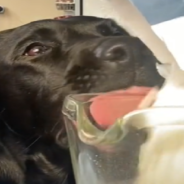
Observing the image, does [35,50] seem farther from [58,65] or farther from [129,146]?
[129,146]

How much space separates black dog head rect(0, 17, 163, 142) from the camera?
788mm

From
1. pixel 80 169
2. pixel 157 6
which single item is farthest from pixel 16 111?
pixel 80 169

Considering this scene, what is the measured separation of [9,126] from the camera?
3.32 feet

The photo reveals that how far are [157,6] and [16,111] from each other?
15.6 inches

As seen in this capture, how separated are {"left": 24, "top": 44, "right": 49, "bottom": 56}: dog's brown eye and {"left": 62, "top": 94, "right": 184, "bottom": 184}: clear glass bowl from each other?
514 millimetres

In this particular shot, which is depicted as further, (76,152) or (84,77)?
(84,77)

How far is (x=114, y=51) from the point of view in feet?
2.62

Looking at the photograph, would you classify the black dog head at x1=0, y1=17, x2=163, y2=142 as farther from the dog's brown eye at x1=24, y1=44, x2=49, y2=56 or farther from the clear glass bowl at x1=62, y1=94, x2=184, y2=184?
the clear glass bowl at x1=62, y1=94, x2=184, y2=184

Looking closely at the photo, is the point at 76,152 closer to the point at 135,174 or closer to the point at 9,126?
the point at 135,174

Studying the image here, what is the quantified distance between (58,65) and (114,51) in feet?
0.50

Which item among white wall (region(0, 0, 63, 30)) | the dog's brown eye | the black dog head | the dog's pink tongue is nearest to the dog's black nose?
the black dog head

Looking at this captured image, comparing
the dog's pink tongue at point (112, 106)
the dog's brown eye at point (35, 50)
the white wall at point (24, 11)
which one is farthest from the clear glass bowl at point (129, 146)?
the white wall at point (24, 11)

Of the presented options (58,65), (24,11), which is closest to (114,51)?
(58,65)

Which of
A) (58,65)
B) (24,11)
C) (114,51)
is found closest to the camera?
(114,51)
